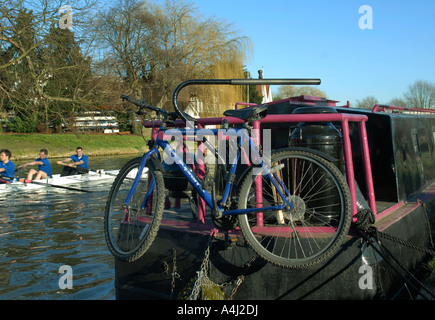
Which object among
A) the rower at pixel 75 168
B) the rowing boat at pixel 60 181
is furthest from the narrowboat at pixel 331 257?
the rower at pixel 75 168

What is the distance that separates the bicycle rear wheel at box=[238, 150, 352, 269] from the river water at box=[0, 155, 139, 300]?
2714mm

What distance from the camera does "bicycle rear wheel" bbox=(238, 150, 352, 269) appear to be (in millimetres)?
3592

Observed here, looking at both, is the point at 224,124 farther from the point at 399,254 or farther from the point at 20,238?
the point at 20,238

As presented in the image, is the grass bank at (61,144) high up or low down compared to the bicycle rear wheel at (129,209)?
up

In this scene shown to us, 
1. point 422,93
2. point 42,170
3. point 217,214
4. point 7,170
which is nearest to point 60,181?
point 42,170

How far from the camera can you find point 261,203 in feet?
12.9

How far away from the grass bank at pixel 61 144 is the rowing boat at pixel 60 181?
1250 centimetres

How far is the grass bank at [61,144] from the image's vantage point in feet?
102

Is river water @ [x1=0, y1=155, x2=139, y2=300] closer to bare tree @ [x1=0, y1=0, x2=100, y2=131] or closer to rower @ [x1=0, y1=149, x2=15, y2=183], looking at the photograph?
rower @ [x1=0, y1=149, x2=15, y2=183]

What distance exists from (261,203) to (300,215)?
13.3 inches

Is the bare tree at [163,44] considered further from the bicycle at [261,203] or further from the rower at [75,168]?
the bicycle at [261,203]

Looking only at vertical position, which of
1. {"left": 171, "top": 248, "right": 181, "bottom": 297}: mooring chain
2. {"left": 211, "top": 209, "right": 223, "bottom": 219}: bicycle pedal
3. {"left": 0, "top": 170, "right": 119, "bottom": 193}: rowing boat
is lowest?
{"left": 171, "top": 248, "right": 181, "bottom": 297}: mooring chain

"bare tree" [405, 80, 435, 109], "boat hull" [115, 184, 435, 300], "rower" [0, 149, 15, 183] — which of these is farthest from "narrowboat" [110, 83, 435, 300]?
"bare tree" [405, 80, 435, 109]

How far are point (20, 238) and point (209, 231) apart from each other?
5.83m
